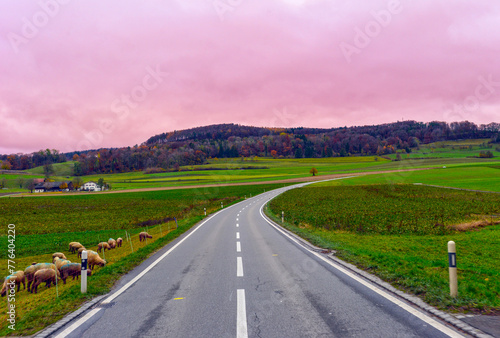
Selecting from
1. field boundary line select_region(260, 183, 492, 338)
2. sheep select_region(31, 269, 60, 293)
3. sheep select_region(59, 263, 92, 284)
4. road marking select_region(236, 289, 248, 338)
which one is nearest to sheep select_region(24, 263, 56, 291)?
sheep select_region(31, 269, 60, 293)

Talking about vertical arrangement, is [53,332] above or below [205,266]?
above

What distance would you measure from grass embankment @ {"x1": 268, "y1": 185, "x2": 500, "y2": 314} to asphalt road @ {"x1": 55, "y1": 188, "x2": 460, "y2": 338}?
1154 mm

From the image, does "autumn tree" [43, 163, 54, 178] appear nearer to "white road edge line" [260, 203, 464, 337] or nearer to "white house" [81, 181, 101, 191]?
"white house" [81, 181, 101, 191]

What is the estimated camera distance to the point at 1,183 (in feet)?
416

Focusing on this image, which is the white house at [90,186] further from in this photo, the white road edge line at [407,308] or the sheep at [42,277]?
the white road edge line at [407,308]

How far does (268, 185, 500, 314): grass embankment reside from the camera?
670 centimetres

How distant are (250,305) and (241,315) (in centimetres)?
56

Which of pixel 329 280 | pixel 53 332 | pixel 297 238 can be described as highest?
pixel 53 332

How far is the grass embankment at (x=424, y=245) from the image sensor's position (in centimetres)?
670

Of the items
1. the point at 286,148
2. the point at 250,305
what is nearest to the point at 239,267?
the point at 250,305

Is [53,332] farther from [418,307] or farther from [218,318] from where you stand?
[418,307]

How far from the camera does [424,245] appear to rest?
50.3 feet

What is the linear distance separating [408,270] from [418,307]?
10.4 feet

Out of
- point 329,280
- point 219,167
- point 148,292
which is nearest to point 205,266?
point 148,292
